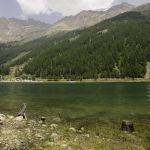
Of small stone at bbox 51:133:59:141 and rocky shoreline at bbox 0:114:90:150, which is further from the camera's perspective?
small stone at bbox 51:133:59:141

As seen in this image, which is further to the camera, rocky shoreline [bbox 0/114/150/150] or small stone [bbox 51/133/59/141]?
small stone [bbox 51/133/59/141]

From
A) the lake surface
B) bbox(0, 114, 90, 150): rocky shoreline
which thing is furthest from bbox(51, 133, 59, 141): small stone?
the lake surface

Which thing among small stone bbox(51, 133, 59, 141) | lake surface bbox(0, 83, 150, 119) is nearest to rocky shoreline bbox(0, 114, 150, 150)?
small stone bbox(51, 133, 59, 141)

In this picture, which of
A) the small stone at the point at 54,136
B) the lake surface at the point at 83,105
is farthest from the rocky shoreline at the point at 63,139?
the lake surface at the point at 83,105

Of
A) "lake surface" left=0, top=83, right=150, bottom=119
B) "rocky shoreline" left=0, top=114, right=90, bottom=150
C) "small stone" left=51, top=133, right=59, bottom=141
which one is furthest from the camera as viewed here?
"lake surface" left=0, top=83, right=150, bottom=119

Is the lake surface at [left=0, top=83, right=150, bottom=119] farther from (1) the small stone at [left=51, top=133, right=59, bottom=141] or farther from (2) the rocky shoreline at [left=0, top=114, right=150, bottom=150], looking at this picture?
(1) the small stone at [left=51, top=133, right=59, bottom=141]

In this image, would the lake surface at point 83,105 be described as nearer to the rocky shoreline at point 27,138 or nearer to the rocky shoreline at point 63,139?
the rocky shoreline at point 63,139

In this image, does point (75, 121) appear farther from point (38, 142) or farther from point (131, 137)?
point (38, 142)

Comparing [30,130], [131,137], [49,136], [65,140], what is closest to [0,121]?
[30,130]

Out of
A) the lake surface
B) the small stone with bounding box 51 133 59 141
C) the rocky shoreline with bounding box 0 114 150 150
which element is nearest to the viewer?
the rocky shoreline with bounding box 0 114 150 150

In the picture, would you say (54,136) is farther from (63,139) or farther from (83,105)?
(83,105)

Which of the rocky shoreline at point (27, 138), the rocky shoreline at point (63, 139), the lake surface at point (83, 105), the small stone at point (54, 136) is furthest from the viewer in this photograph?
the lake surface at point (83, 105)

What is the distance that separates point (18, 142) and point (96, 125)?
64.2 feet

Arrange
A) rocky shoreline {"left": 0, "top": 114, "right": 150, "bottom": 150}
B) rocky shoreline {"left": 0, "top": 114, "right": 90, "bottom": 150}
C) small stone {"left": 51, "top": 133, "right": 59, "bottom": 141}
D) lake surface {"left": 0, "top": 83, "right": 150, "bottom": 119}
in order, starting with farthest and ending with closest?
1. lake surface {"left": 0, "top": 83, "right": 150, "bottom": 119}
2. small stone {"left": 51, "top": 133, "right": 59, "bottom": 141}
3. rocky shoreline {"left": 0, "top": 114, "right": 150, "bottom": 150}
4. rocky shoreline {"left": 0, "top": 114, "right": 90, "bottom": 150}
